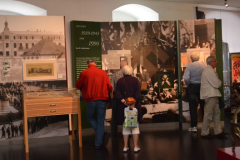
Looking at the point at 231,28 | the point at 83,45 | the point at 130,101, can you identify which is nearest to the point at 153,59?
the point at 83,45

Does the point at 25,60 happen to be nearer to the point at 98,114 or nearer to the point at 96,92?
the point at 96,92

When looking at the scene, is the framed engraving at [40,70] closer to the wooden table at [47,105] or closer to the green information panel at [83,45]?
the green information panel at [83,45]

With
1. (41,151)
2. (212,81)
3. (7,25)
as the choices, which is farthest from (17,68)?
(212,81)

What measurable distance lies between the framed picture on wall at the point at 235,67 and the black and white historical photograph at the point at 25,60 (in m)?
5.94

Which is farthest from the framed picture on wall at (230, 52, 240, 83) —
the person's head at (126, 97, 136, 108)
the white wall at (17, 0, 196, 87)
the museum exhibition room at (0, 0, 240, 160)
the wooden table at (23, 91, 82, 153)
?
the wooden table at (23, 91, 82, 153)

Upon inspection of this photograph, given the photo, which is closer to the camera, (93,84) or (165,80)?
(93,84)

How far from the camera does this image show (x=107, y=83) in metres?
5.96

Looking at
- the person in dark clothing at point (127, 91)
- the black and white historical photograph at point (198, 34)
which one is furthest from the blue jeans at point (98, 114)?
the black and white historical photograph at point (198, 34)

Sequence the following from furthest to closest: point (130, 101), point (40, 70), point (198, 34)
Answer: point (198, 34) < point (40, 70) < point (130, 101)

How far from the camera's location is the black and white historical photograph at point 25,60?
6.66 metres

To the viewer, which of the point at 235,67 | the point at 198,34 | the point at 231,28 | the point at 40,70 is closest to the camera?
the point at 40,70

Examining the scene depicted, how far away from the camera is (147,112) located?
26.0 ft

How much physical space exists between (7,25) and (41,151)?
2854mm

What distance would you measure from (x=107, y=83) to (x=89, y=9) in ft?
8.84
